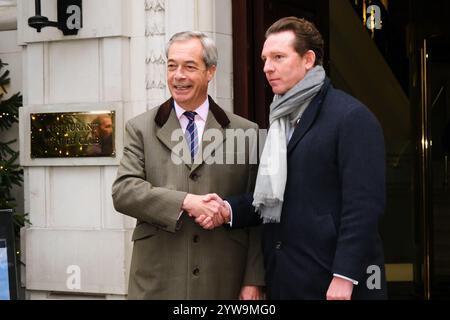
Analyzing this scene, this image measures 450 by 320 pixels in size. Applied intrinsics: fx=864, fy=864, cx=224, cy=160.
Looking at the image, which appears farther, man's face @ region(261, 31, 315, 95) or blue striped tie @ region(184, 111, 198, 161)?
blue striped tie @ region(184, 111, 198, 161)

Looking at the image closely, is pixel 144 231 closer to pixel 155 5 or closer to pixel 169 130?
pixel 169 130

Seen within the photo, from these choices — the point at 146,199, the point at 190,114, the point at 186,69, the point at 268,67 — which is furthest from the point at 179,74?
the point at 146,199

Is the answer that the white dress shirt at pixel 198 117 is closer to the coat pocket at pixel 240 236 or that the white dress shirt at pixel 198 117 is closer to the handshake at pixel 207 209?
the handshake at pixel 207 209

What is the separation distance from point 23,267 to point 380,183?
3.89 metres

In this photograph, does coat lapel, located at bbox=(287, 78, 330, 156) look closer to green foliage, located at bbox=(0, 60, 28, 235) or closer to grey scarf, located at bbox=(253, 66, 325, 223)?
grey scarf, located at bbox=(253, 66, 325, 223)

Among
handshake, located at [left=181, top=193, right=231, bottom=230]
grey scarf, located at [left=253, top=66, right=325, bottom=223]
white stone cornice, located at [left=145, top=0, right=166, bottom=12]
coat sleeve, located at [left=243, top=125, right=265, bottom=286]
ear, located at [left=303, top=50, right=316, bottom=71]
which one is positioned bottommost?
coat sleeve, located at [left=243, top=125, right=265, bottom=286]

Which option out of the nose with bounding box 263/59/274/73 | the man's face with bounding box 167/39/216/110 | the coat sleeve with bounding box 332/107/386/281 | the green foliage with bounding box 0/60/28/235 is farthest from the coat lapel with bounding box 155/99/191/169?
the green foliage with bounding box 0/60/28/235

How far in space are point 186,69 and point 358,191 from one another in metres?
0.91

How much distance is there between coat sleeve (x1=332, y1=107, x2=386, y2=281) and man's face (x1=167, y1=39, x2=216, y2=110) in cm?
69

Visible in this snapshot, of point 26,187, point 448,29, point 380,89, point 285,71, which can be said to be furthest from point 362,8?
point 285,71

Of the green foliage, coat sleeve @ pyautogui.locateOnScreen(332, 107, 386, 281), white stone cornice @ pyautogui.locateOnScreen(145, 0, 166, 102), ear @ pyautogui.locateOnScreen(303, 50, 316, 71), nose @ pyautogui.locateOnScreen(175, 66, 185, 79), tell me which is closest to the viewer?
coat sleeve @ pyautogui.locateOnScreen(332, 107, 386, 281)

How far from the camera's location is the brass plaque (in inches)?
239

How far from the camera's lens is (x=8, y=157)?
22.5ft

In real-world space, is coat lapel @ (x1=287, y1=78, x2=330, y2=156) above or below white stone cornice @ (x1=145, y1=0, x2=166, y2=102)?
below
